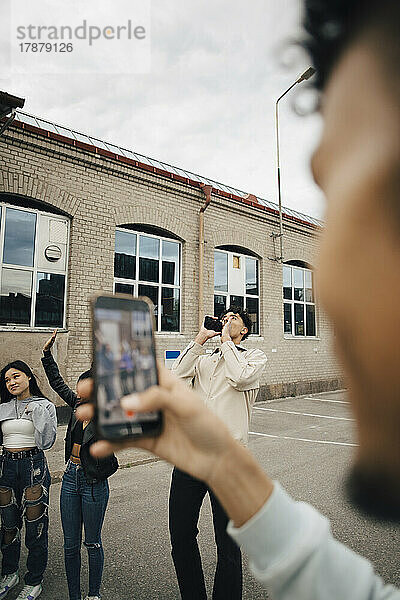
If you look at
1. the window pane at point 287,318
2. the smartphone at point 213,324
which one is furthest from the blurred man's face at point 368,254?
the window pane at point 287,318

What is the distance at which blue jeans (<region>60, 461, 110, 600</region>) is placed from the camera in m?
3.04

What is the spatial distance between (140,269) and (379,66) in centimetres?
997

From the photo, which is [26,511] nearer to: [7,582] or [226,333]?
[7,582]

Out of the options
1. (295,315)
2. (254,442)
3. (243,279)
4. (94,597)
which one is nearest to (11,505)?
(94,597)

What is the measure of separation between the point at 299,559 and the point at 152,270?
396 inches

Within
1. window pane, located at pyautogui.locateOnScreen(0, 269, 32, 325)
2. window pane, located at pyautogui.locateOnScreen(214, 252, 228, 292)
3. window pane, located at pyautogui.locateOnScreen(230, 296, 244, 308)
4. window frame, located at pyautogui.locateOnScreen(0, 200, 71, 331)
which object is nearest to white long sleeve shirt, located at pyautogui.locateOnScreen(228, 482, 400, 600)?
window frame, located at pyautogui.locateOnScreen(0, 200, 71, 331)

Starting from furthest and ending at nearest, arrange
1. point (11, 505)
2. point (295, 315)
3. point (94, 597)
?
point (295, 315), point (11, 505), point (94, 597)

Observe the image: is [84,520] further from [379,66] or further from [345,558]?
[379,66]

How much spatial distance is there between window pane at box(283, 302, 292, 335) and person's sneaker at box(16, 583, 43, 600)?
36.7ft

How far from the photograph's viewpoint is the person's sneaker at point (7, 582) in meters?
3.11

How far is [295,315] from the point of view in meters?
14.1

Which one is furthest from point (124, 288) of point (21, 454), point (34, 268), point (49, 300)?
point (21, 454)

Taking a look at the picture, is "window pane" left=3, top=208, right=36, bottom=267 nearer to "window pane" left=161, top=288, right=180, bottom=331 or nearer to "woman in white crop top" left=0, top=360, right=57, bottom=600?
"window pane" left=161, top=288, right=180, bottom=331

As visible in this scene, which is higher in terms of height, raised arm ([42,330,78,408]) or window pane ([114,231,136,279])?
window pane ([114,231,136,279])
